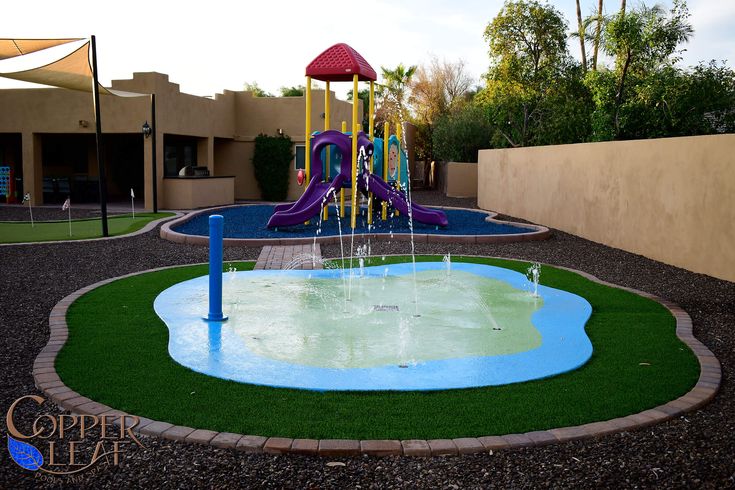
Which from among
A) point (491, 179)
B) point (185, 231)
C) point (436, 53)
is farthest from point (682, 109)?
point (436, 53)

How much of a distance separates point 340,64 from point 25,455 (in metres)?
11.3

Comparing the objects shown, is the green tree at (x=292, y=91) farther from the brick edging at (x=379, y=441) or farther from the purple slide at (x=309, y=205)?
the brick edging at (x=379, y=441)

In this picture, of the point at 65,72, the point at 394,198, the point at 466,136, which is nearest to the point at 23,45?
the point at 65,72

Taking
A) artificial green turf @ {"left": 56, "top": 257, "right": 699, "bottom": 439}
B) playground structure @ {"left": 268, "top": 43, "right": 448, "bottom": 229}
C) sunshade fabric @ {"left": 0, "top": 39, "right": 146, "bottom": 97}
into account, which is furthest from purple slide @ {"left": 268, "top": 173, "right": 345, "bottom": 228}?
artificial green turf @ {"left": 56, "top": 257, "right": 699, "bottom": 439}

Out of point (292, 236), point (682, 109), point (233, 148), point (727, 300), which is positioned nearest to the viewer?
point (727, 300)

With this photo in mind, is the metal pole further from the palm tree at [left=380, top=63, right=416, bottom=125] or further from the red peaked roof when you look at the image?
the palm tree at [left=380, top=63, right=416, bottom=125]

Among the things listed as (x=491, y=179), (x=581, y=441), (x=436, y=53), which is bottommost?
(x=581, y=441)

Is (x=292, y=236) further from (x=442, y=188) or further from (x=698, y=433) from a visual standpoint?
(x=442, y=188)

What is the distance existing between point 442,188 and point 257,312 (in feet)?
A: 79.6

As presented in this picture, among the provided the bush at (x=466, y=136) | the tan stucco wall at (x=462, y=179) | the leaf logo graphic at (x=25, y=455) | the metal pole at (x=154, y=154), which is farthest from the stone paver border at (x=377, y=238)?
the bush at (x=466, y=136)

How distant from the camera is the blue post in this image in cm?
617

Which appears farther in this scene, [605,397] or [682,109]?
[682,109]

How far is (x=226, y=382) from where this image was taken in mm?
4629

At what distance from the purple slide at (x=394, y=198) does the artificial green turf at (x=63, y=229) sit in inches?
195
